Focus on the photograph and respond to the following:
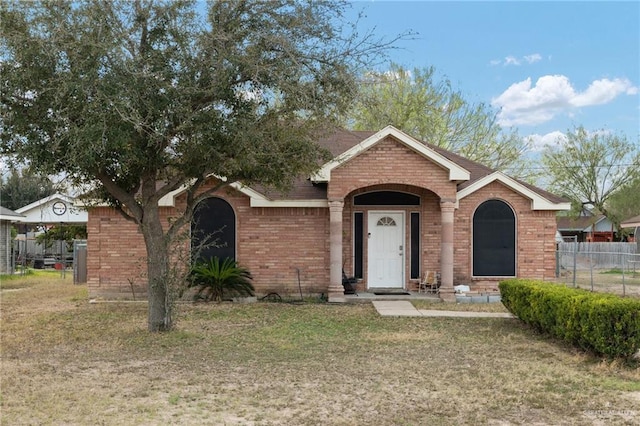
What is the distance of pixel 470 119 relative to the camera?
30750 millimetres

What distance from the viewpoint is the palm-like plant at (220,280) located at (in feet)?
46.8

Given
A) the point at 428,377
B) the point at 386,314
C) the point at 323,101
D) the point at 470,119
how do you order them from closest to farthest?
the point at 428,377 → the point at 323,101 → the point at 386,314 → the point at 470,119

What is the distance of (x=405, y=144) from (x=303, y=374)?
26.9 feet

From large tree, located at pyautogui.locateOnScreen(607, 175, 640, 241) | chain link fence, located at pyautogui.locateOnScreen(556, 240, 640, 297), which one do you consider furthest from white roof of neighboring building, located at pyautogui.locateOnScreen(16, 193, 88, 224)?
large tree, located at pyautogui.locateOnScreen(607, 175, 640, 241)

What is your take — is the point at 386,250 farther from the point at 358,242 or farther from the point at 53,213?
the point at 53,213

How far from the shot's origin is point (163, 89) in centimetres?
824

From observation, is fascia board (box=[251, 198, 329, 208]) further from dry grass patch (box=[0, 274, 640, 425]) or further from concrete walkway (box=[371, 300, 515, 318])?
dry grass patch (box=[0, 274, 640, 425])

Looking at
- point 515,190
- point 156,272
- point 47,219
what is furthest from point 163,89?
point 47,219

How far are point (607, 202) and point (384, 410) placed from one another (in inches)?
1604

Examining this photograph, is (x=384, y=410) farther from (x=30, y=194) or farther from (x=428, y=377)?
(x=30, y=194)

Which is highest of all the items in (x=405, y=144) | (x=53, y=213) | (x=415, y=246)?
(x=405, y=144)

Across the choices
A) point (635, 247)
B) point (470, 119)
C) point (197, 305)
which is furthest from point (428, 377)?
point (635, 247)

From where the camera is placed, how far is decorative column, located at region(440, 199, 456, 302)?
14.4 m

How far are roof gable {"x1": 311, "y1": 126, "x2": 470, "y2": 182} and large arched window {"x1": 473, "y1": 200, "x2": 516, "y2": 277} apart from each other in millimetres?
1804
